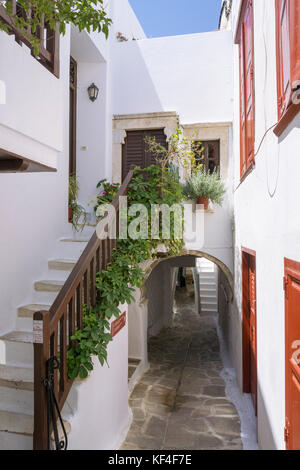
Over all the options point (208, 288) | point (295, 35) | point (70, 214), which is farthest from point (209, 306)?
point (295, 35)

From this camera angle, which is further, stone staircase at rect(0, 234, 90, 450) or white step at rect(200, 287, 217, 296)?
white step at rect(200, 287, 217, 296)

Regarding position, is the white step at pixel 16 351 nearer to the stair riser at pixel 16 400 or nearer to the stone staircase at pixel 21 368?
the stone staircase at pixel 21 368

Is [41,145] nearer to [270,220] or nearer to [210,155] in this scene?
[270,220]

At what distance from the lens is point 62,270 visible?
16.2ft

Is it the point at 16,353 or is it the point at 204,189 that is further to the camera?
the point at 204,189

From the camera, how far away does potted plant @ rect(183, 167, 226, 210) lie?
6.71 metres

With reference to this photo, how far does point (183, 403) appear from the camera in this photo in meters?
5.77

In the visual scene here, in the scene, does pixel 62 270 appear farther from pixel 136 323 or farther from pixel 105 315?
pixel 136 323

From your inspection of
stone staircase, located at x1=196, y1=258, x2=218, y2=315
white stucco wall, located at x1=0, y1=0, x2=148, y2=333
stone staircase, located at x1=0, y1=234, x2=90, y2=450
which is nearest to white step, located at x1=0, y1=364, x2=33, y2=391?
stone staircase, located at x1=0, y1=234, x2=90, y2=450

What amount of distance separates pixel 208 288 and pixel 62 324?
12295 mm

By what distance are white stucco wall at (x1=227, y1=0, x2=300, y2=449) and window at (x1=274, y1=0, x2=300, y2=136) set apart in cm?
10

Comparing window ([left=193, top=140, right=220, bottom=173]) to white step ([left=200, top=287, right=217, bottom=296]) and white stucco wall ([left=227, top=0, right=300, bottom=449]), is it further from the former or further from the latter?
white step ([left=200, top=287, right=217, bottom=296])

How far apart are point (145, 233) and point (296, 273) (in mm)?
2762
